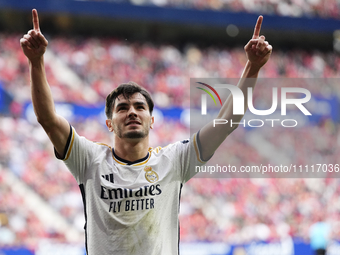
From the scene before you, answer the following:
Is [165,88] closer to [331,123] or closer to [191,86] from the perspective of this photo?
[191,86]

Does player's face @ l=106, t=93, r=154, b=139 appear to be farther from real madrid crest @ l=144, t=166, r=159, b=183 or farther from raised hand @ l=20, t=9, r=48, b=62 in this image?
raised hand @ l=20, t=9, r=48, b=62

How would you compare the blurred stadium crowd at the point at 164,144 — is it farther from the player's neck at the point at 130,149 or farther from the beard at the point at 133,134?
the beard at the point at 133,134

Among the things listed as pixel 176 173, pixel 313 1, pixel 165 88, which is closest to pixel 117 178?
pixel 176 173

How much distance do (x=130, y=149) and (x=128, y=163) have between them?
0.09 metres

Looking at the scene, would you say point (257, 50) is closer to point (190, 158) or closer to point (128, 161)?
point (190, 158)

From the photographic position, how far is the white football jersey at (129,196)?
2346mm

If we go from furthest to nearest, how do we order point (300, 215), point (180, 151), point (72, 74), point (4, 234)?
point (72, 74) → point (300, 215) → point (4, 234) → point (180, 151)

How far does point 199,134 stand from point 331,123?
14.6m

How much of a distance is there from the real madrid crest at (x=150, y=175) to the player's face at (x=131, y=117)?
0.21 meters

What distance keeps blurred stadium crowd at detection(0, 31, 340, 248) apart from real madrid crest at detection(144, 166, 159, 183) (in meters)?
8.26

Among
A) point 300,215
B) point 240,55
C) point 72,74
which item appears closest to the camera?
point 300,215

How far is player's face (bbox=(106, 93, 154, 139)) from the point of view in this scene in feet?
8.32

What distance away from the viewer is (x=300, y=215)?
12820mm

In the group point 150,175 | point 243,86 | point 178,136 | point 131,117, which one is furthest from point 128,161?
point 178,136
